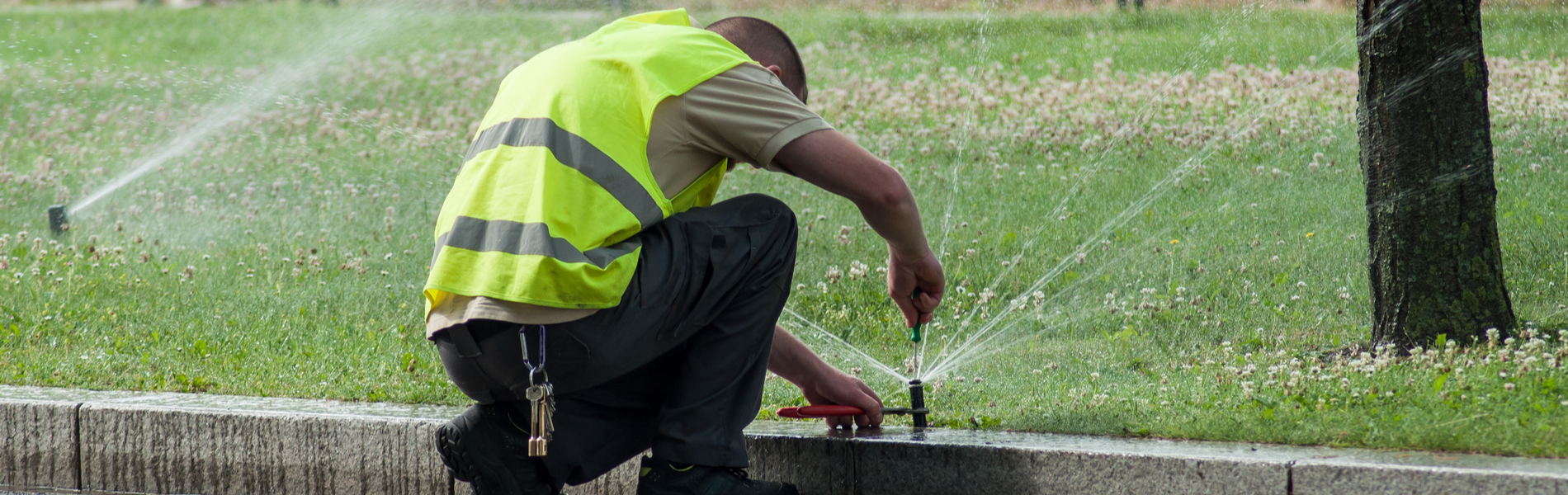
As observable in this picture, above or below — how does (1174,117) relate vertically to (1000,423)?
above

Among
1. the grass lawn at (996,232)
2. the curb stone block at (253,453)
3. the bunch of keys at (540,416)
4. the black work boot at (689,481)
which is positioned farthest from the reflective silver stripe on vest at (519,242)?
the grass lawn at (996,232)

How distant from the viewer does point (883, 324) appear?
5.15 meters

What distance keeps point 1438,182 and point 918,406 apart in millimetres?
1856

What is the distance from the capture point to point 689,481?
293 cm

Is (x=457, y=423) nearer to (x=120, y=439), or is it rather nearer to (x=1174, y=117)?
(x=120, y=439)

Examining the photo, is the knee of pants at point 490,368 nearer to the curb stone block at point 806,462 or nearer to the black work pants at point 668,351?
the black work pants at point 668,351

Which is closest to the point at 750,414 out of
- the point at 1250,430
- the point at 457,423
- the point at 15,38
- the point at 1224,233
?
the point at 457,423

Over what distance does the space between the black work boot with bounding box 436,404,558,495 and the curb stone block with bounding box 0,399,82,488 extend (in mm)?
1731

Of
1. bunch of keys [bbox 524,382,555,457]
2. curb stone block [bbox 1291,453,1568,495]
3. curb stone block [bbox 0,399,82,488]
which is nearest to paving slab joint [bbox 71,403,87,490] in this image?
curb stone block [bbox 0,399,82,488]

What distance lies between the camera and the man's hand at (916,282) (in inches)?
123

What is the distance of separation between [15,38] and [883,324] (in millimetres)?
17161

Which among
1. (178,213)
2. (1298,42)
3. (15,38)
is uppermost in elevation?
(15,38)

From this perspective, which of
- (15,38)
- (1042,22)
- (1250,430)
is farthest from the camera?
(15,38)

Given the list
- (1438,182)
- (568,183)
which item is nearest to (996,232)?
(1438,182)
